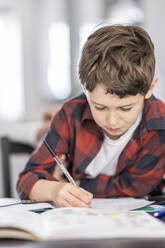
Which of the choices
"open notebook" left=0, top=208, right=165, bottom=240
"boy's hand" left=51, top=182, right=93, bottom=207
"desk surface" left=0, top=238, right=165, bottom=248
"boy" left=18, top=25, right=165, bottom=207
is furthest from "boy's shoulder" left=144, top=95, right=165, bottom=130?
"desk surface" left=0, top=238, right=165, bottom=248

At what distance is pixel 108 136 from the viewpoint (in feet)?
3.90

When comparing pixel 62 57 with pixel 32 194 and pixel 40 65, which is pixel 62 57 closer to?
pixel 40 65

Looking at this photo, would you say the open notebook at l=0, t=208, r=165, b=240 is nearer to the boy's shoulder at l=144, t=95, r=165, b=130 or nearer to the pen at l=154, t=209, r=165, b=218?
the pen at l=154, t=209, r=165, b=218

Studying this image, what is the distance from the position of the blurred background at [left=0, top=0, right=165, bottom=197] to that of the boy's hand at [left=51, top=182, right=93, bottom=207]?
260cm

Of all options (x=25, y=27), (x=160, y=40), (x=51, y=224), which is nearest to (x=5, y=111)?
(x=25, y=27)

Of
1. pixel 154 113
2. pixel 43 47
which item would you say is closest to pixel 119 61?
pixel 154 113

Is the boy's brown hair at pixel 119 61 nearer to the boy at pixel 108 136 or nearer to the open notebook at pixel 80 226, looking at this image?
the boy at pixel 108 136

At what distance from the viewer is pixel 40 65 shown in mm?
3717

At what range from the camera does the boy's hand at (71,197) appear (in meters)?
0.91

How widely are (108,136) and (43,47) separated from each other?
2.65 meters

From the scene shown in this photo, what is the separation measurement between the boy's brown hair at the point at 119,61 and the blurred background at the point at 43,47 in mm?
2575

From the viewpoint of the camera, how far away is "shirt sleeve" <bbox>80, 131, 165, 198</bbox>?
1.16 metres

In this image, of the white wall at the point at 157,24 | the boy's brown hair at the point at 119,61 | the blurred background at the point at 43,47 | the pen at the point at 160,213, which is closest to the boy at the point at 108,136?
the boy's brown hair at the point at 119,61

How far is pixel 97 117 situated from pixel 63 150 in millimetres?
216
